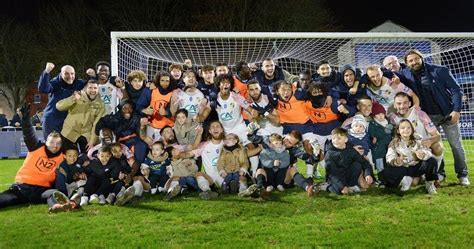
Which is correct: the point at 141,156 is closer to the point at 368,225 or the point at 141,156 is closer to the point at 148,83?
the point at 148,83

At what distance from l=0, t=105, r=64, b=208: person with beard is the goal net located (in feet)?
6.15

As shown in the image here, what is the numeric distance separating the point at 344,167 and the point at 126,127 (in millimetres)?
3103

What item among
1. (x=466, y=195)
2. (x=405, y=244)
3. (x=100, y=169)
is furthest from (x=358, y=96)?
(x=100, y=169)

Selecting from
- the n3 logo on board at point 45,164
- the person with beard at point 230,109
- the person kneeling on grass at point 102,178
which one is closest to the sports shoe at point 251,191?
the person with beard at point 230,109

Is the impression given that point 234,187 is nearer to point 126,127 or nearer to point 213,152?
point 213,152

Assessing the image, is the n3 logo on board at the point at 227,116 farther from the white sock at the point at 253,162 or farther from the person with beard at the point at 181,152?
the white sock at the point at 253,162

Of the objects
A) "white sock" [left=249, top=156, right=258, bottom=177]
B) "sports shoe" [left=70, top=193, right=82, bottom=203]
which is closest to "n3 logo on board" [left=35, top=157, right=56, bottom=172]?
"sports shoe" [left=70, top=193, right=82, bottom=203]

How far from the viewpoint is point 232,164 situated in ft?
20.3

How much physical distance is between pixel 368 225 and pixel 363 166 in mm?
1414

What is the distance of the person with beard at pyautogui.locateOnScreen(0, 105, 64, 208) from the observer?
5.85 metres

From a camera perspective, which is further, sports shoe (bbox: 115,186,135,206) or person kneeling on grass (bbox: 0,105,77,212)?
person kneeling on grass (bbox: 0,105,77,212)

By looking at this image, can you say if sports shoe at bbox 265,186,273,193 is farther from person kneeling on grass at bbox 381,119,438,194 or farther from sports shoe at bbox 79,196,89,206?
sports shoe at bbox 79,196,89,206

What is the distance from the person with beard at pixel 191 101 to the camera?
6.63 metres

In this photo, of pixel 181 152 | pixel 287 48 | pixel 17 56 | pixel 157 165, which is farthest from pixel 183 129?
pixel 17 56
